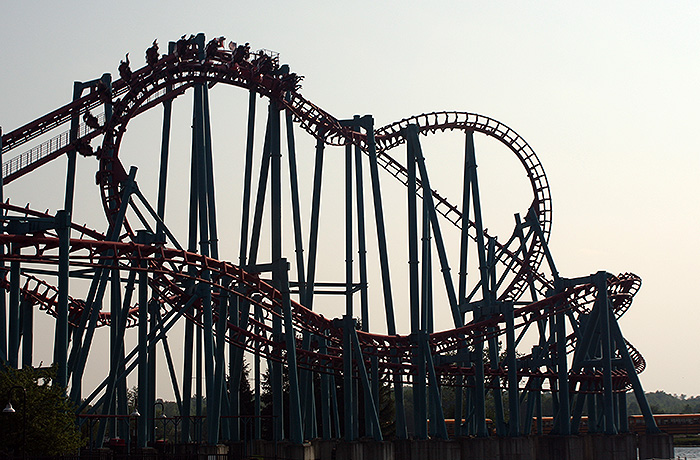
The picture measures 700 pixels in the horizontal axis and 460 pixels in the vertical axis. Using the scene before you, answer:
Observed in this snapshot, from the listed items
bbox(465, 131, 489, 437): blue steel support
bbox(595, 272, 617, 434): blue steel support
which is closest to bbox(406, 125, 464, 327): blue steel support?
bbox(465, 131, 489, 437): blue steel support

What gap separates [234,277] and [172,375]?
7.30 meters

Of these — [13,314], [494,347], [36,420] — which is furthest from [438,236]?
[36,420]

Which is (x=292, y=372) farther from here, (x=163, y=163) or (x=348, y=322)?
(x=163, y=163)

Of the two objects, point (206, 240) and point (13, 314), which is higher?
point (206, 240)

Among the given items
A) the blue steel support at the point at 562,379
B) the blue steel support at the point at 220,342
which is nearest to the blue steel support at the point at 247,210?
the blue steel support at the point at 220,342

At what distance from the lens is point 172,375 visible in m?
30.0

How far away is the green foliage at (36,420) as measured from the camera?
63.4ft

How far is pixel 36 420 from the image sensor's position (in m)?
19.5

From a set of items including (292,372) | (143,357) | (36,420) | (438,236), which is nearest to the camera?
(36,420)

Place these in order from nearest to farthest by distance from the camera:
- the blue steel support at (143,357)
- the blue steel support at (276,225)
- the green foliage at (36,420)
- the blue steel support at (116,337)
A: the green foliage at (36,420) → the blue steel support at (143,357) → the blue steel support at (116,337) → the blue steel support at (276,225)

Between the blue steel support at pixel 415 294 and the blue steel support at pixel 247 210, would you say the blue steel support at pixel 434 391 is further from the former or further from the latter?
the blue steel support at pixel 247 210

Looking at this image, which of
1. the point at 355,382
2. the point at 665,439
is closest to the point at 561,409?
the point at 665,439

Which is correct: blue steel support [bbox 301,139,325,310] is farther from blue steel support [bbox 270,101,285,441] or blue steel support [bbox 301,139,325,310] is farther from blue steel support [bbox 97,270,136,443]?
blue steel support [bbox 97,270,136,443]

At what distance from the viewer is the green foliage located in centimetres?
1933
